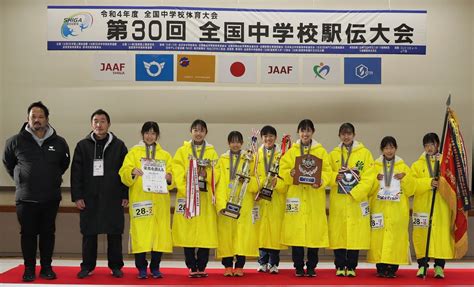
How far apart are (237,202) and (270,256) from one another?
2.78 ft

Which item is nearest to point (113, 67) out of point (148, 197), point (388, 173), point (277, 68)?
point (277, 68)

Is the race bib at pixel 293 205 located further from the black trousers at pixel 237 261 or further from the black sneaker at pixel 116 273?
the black sneaker at pixel 116 273

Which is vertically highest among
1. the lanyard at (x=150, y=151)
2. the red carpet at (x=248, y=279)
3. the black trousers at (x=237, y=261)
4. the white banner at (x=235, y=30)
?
A: the white banner at (x=235, y=30)

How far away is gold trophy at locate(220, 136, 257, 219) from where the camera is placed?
20.6 ft

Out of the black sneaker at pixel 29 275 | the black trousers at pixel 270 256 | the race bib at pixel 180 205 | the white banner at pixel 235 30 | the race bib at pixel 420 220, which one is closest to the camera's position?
the black sneaker at pixel 29 275

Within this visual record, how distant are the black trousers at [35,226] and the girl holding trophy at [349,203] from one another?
2.66m

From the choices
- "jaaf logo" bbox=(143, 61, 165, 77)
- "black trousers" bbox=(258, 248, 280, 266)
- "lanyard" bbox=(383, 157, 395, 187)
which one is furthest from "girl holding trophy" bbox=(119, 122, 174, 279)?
"jaaf logo" bbox=(143, 61, 165, 77)

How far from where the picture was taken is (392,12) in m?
8.79

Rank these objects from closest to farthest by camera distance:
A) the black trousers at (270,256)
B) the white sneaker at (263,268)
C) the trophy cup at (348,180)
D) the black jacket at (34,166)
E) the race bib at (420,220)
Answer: the black jacket at (34,166) → the trophy cup at (348,180) → the race bib at (420,220) → the black trousers at (270,256) → the white sneaker at (263,268)

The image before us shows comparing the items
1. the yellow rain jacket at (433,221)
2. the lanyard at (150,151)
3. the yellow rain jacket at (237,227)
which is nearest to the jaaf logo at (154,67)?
the lanyard at (150,151)

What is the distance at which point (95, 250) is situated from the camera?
6.36 m

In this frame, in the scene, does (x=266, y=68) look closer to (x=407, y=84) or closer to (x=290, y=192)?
(x=407, y=84)

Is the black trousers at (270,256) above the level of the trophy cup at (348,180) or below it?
below

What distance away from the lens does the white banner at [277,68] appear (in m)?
8.78
